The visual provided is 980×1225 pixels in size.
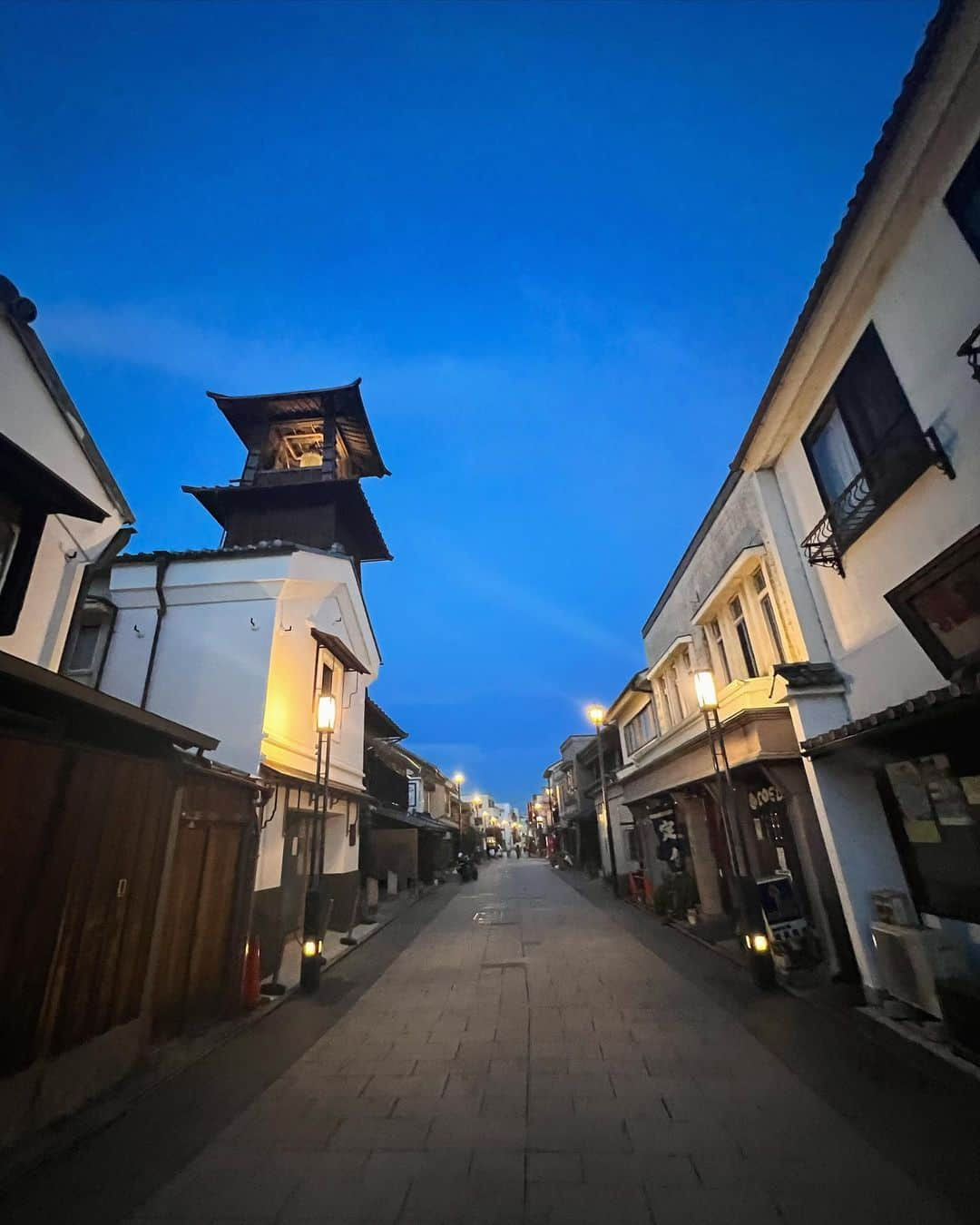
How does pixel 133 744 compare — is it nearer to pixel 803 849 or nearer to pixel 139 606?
pixel 139 606

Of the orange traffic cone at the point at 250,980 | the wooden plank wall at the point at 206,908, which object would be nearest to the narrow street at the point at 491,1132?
Result: the orange traffic cone at the point at 250,980

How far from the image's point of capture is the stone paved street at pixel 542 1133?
3.67m

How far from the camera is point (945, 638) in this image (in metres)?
6.12

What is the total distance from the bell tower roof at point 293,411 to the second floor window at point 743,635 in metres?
14.4

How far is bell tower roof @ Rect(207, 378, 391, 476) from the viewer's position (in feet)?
63.6

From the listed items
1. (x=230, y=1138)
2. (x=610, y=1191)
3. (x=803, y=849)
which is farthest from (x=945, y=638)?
(x=230, y=1138)

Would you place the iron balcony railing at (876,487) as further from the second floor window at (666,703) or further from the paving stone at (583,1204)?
the second floor window at (666,703)

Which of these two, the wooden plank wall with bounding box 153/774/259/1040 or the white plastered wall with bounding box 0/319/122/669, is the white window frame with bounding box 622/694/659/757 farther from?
the white plastered wall with bounding box 0/319/122/669

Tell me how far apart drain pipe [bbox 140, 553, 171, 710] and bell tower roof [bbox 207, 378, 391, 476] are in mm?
7858

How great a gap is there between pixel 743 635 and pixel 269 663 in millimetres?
11107

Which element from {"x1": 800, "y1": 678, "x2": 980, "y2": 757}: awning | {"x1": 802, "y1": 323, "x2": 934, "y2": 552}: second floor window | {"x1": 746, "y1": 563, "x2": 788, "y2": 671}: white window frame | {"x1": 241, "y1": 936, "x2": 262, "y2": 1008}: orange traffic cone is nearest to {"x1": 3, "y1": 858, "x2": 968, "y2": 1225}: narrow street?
{"x1": 241, "y1": 936, "x2": 262, "y2": 1008}: orange traffic cone

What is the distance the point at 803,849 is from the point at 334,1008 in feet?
27.6

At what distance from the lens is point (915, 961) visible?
6469 mm

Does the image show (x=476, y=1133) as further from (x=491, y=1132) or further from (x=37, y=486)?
(x=37, y=486)
